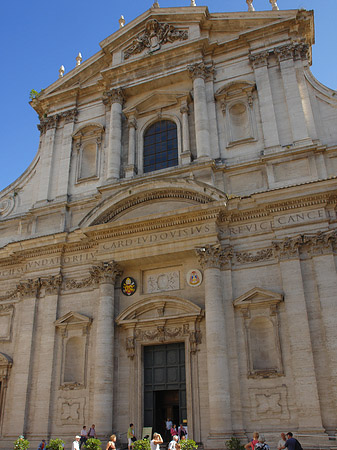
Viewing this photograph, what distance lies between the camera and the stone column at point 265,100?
16.4 meters

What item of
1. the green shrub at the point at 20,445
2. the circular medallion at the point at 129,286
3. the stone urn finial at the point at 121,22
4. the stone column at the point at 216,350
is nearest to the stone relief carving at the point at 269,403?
the stone column at the point at 216,350

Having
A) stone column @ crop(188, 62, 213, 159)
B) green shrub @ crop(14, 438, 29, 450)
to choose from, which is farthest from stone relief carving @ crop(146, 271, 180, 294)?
green shrub @ crop(14, 438, 29, 450)

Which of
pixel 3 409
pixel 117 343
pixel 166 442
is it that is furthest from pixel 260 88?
pixel 3 409

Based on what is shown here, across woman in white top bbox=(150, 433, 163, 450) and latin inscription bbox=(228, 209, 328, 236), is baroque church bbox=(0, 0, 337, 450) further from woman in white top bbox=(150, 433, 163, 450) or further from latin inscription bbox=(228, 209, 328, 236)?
woman in white top bbox=(150, 433, 163, 450)

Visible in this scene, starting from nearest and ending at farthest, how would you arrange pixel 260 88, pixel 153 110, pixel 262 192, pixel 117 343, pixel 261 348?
pixel 261 348, pixel 262 192, pixel 117 343, pixel 260 88, pixel 153 110

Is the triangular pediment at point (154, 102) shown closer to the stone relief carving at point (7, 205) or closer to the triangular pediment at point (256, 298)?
the stone relief carving at point (7, 205)

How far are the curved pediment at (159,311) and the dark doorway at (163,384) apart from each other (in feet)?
3.27

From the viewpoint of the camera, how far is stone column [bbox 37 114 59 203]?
1975 cm

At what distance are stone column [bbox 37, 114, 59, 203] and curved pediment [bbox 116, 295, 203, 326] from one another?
22.6 feet

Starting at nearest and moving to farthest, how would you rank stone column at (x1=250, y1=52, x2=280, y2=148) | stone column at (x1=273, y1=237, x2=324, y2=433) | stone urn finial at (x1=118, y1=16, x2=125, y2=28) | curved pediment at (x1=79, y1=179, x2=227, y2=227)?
stone column at (x1=273, y1=237, x2=324, y2=433) < curved pediment at (x1=79, y1=179, x2=227, y2=227) < stone column at (x1=250, y1=52, x2=280, y2=148) < stone urn finial at (x1=118, y1=16, x2=125, y2=28)

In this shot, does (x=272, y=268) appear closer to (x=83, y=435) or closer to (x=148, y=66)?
(x=83, y=435)

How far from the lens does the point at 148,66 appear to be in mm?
20156

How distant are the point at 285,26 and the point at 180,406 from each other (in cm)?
1478

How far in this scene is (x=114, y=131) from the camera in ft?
63.4
